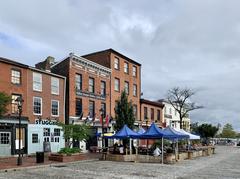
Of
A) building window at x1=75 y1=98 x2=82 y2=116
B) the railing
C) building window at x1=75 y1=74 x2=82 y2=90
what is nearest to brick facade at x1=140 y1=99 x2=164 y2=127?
the railing

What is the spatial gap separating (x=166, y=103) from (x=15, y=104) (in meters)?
40.6

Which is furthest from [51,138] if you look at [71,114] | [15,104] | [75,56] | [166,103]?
[166,103]

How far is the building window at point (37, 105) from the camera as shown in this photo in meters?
36.0

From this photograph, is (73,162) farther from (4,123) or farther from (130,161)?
(4,123)

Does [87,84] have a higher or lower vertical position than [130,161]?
higher

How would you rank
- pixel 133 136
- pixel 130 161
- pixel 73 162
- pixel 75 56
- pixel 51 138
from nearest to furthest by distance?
pixel 73 162 → pixel 130 161 → pixel 133 136 → pixel 51 138 → pixel 75 56

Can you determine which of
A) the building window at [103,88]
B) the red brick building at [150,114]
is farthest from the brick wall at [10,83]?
the red brick building at [150,114]

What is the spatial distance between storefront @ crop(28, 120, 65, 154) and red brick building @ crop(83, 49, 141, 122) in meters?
10.7

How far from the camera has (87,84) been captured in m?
43.2

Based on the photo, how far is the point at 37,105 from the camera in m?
36.4

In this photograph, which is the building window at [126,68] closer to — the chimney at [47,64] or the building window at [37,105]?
the chimney at [47,64]

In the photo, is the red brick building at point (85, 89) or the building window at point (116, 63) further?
the building window at point (116, 63)

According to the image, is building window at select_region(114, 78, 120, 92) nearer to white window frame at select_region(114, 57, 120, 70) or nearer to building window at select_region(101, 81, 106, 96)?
white window frame at select_region(114, 57, 120, 70)

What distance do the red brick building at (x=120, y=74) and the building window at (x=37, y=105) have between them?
42.7ft
